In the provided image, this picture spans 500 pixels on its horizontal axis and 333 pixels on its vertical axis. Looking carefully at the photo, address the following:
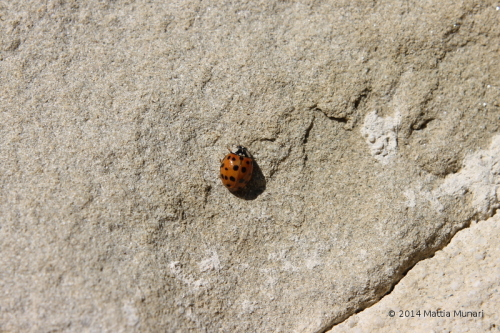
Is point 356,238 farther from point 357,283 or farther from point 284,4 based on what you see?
point 284,4

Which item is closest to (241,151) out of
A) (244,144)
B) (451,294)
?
(244,144)

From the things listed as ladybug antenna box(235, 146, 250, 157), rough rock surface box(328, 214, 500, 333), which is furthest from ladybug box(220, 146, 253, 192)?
rough rock surface box(328, 214, 500, 333)

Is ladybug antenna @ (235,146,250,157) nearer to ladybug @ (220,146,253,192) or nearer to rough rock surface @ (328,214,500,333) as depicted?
ladybug @ (220,146,253,192)

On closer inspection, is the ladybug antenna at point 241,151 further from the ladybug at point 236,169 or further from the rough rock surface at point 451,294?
the rough rock surface at point 451,294

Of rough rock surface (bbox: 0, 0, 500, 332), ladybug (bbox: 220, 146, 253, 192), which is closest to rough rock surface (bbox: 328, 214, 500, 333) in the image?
rough rock surface (bbox: 0, 0, 500, 332)

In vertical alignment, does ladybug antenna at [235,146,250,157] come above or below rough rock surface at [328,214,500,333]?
above
